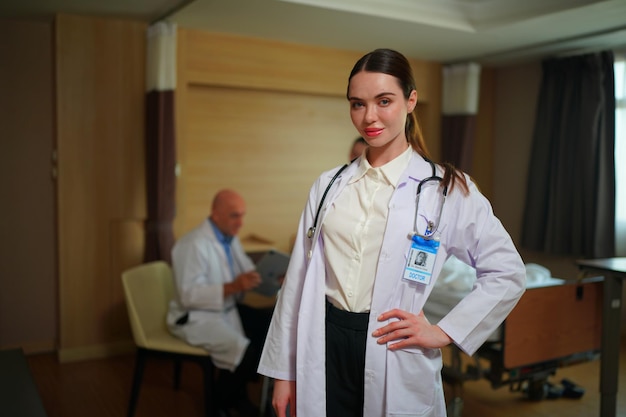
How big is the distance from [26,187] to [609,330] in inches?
135

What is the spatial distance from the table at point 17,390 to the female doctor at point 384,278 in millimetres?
1030

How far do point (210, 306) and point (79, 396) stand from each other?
99 cm

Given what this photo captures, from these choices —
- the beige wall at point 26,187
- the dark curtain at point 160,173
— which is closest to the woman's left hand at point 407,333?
the dark curtain at point 160,173

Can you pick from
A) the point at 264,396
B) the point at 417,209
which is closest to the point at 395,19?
the point at 264,396

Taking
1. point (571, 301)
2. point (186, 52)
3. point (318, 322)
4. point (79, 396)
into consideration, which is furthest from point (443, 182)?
point (186, 52)

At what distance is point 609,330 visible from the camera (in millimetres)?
2537

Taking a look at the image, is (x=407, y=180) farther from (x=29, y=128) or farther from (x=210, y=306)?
(x=29, y=128)

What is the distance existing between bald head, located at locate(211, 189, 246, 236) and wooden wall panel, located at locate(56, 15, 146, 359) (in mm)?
1029

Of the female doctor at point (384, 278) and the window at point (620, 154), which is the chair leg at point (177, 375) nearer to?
the female doctor at point (384, 278)

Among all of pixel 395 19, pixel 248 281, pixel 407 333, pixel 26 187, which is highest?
pixel 395 19

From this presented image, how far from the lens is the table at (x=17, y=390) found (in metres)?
1.97

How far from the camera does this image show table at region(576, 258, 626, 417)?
2.50 m

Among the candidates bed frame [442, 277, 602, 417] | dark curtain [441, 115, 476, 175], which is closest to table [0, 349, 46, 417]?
bed frame [442, 277, 602, 417]

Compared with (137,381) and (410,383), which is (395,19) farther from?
(410,383)
